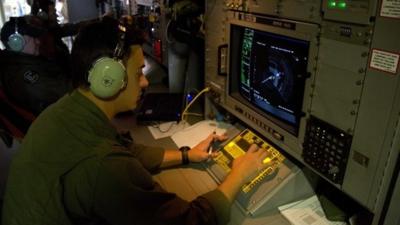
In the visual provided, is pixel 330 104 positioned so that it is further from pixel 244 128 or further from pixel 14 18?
pixel 14 18

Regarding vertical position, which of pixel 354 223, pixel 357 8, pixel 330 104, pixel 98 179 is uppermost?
pixel 357 8

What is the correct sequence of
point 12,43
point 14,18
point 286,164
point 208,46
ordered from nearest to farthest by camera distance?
1. point 286,164
2. point 208,46
3. point 12,43
4. point 14,18

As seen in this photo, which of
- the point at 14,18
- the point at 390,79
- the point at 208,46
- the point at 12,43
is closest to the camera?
the point at 390,79

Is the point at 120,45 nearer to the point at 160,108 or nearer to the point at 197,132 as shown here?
the point at 197,132

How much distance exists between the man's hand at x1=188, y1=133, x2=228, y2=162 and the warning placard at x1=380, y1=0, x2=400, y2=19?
2.71 feet

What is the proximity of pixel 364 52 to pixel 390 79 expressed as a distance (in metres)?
0.09

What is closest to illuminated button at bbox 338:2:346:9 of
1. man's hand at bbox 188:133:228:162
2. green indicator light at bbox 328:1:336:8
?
green indicator light at bbox 328:1:336:8

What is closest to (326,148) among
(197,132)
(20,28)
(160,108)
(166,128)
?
(197,132)

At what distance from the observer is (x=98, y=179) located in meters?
0.82

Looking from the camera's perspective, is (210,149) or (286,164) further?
(210,149)

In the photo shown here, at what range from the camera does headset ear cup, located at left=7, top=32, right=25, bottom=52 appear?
6.70ft

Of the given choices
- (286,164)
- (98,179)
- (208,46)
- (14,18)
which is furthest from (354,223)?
(14,18)

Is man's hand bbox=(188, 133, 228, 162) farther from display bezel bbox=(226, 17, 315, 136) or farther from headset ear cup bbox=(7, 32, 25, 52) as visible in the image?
headset ear cup bbox=(7, 32, 25, 52)

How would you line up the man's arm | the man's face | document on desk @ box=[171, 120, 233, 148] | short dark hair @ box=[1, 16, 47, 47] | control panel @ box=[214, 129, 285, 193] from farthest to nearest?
short dark hair @ box=[1, 16, 47, 47] → document on desk @ box=[171, 120, 233, 148] → the man's arm → control panel @ box=[214, 129, 285, 193] → the man's face
